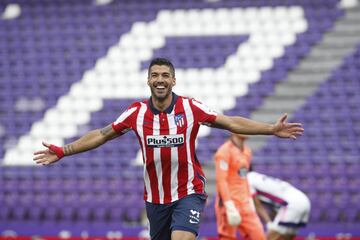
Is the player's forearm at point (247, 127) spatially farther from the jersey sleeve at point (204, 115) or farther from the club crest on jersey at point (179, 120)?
the club crest on jersey at point (179, 120)

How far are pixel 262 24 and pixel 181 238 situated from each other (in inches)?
331

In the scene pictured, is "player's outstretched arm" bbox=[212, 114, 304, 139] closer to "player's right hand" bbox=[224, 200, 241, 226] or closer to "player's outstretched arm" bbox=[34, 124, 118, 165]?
"player's outstretched arm" bbox=[34, 124, 118, 165]

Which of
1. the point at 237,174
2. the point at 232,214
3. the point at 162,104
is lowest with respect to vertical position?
the point at 232,214

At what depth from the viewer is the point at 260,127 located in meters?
5.46

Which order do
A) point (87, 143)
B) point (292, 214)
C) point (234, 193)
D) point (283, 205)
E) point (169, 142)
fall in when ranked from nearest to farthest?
point (169, 142)
point (87, 143)
point (234, 193)
point (292, 214)
point (283, 205)

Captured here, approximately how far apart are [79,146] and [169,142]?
72 cm

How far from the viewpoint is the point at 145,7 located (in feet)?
45.4

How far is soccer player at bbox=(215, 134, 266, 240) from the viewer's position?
292 inches

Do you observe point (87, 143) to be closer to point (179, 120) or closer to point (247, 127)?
point (179, 120)

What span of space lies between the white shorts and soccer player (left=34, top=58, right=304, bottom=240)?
3127 millimetres

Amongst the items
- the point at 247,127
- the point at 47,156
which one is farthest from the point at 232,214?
the point at 47,156

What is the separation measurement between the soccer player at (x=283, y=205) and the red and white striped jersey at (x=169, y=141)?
10.6 feet

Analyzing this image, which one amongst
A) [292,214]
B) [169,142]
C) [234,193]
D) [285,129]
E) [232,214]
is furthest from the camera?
[292,214]

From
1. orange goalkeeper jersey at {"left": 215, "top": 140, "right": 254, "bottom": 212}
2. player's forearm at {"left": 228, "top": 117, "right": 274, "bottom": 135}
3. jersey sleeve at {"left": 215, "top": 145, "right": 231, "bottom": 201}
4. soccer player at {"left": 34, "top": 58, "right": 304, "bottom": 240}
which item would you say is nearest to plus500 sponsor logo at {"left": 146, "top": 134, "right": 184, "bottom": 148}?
soccer player at {"left": 34, "top": 58, "right": 304, "bottom": 240}
